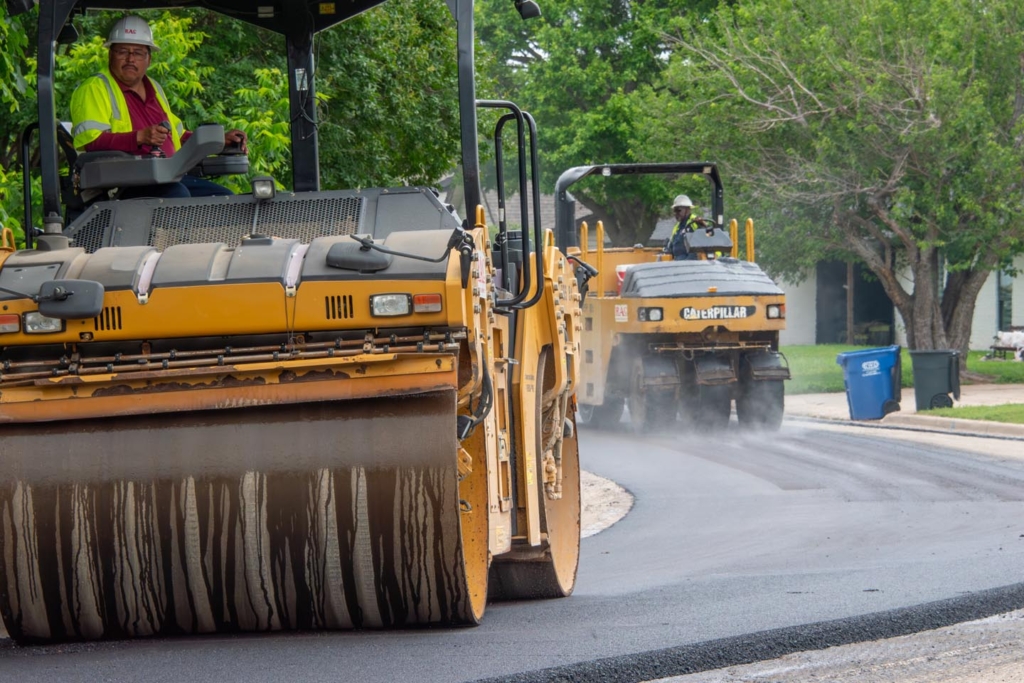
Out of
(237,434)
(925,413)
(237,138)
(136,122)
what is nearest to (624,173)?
(925,413)

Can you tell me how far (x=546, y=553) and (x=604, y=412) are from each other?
1251 centimetres

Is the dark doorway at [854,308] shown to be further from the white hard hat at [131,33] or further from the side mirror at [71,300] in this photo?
the side mirror at [71,300]

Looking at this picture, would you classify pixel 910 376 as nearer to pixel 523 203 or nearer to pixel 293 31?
pixel 293 31

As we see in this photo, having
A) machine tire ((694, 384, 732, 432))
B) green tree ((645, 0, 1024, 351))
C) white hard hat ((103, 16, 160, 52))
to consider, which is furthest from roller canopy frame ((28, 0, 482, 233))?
green tree ((645, 0, 1024, 351))

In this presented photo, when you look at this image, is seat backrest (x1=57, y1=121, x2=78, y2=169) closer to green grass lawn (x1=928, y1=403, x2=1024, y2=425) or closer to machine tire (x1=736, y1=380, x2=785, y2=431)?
machine tire (x1=736, y1=380, x2=785, y2=431)

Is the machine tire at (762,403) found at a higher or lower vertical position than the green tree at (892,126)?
lower

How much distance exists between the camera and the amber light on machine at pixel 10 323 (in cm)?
494

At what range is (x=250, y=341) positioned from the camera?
497cm

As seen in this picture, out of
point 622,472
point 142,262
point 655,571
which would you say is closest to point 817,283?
point 622,472

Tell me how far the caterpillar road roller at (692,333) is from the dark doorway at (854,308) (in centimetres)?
2208

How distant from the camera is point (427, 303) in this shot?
491 centimetres

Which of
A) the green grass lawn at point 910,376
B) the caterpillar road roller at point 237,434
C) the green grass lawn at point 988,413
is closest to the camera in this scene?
the caterpillar road roller at point 237,434

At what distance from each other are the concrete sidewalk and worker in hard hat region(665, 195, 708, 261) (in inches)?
124

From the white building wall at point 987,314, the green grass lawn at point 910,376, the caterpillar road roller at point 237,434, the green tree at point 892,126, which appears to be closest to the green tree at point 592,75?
the green grass lawn at point 910,376
